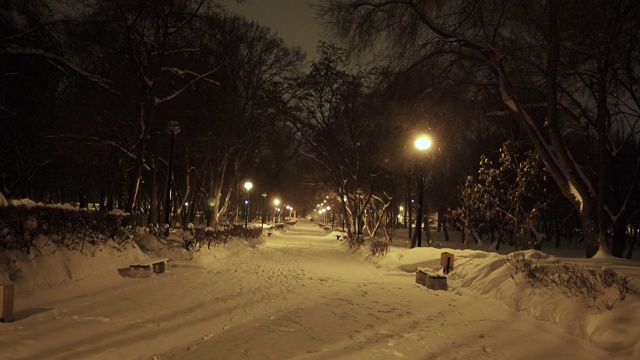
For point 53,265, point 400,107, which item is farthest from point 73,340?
point 400,107

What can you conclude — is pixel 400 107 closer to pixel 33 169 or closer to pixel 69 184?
pixel 33 169

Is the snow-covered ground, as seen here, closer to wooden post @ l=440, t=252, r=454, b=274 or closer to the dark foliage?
the dark foliage

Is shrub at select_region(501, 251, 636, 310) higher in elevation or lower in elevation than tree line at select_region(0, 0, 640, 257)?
lower

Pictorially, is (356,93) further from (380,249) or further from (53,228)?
(53,228)

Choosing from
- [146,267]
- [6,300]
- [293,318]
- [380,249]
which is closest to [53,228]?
[146,267]

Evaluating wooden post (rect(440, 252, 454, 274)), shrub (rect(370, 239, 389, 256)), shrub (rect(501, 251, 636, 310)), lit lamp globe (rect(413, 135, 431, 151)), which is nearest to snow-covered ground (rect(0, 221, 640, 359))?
shrub (rect(501, 251, 636, 310))

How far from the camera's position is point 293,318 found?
748cm

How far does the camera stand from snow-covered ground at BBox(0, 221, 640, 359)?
5613 mm

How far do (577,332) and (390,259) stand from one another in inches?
432

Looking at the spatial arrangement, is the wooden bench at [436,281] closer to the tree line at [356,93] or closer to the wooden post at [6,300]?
the tree line at [356,93]

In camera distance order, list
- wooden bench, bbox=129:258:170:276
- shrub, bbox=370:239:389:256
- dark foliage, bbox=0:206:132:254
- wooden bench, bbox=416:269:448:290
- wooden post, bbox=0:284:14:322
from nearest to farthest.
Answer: wooden post, bbox=0:284:14:322 → dark foliage, bbox=0:206:132:254 → wooden bench, bbox=129:258:170:276 → wooden bench, bbox=416:269:448:290 → shrub, bbox=370:239:389:256

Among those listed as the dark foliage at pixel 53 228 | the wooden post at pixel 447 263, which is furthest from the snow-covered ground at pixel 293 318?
the wooden post at pixel 447 263

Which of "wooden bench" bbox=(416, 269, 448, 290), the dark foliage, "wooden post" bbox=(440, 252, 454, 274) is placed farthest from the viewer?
"wooden post" bbox=(440, 252, 454, 274)

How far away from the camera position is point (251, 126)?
29.0 metres
